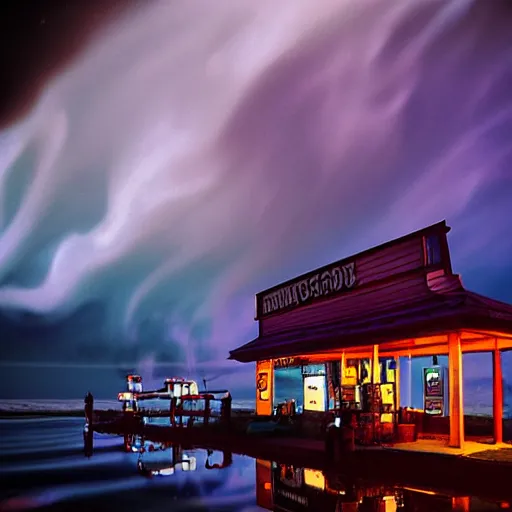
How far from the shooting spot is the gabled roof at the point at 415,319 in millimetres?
A: 15859


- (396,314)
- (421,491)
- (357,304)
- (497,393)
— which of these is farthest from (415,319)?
(421,491)

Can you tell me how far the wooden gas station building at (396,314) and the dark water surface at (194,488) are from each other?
15.3ft

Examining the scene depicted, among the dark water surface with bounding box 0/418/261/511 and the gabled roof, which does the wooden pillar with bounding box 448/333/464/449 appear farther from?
the dark water surface with bounding box 0/418/261/511

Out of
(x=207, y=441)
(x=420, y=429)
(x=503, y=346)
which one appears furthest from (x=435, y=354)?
(x=207, y=441)

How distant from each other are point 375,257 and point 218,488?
10.4 m

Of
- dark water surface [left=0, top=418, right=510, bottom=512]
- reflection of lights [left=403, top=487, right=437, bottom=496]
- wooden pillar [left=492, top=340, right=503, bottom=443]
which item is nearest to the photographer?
dark water surface [left=0, top=418, right=510, bottom=512]

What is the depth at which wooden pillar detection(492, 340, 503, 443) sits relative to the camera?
18.6 m

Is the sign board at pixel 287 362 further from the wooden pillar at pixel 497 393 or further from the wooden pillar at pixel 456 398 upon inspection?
the wooden pillar at pixel 456 398

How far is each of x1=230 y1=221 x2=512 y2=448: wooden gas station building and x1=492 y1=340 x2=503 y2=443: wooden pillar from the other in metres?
0.03

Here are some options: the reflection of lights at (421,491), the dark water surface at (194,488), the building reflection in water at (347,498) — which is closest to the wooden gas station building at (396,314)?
the dark water surface at (194,488)

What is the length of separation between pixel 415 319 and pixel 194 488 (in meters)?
7.60

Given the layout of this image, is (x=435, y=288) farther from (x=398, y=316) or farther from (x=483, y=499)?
(x=483, y=499)

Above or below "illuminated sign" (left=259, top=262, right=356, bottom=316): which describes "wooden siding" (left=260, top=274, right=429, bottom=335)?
below

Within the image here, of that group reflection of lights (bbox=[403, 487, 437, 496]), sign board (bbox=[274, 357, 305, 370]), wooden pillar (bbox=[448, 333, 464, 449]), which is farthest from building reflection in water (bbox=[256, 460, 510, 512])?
sign board (bbox=[274, 357, 305, 370])
